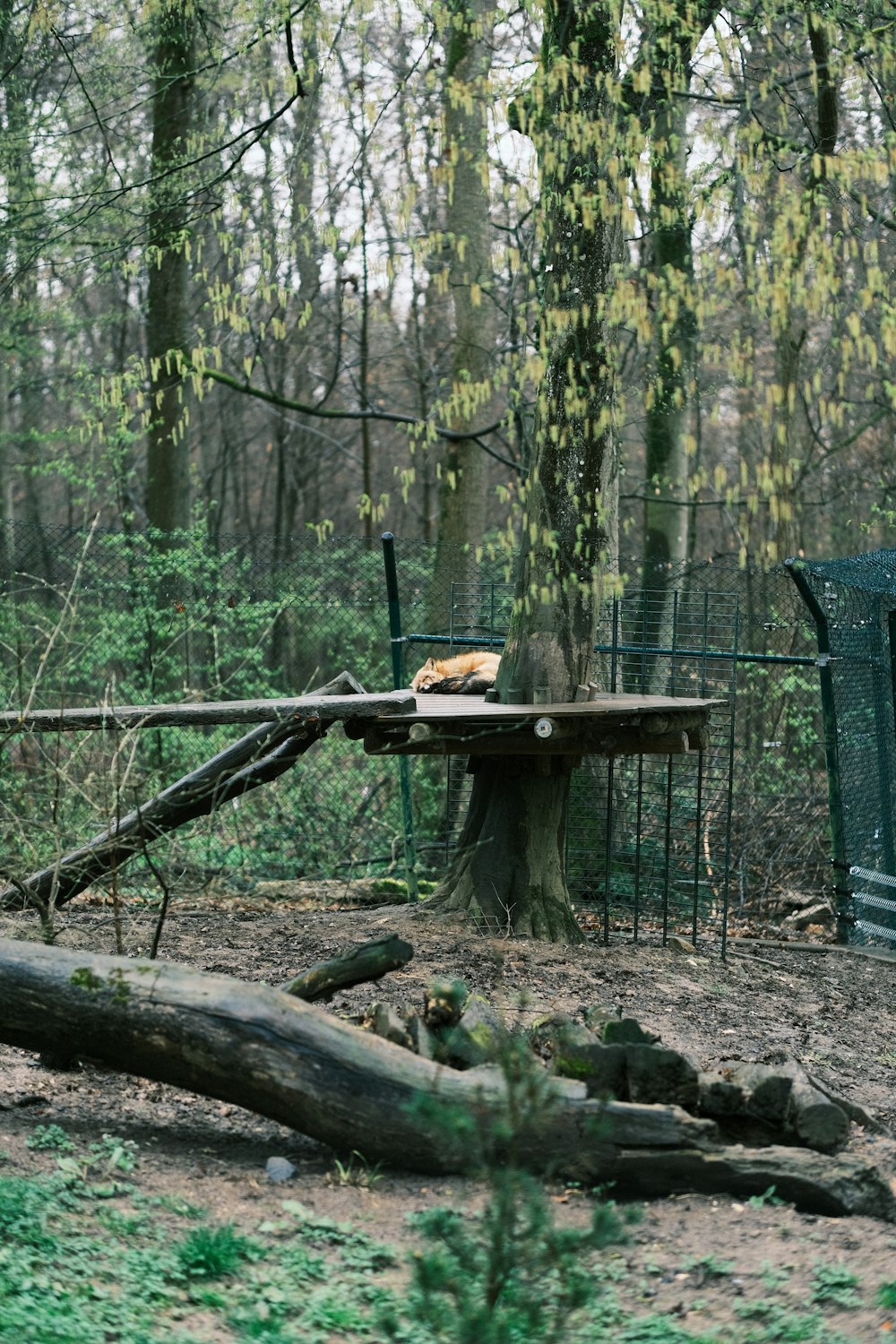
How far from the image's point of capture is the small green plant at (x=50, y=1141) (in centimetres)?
396

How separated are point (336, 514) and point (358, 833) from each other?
24.6 metres

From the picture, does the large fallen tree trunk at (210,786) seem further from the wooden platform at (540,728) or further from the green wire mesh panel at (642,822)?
the green wire mesh panel at (642,822)

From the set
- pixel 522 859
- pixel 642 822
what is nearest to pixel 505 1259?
pixel 522 859

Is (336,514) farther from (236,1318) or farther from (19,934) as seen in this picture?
(236,1318)

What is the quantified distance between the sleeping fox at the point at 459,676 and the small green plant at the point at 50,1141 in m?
3.65

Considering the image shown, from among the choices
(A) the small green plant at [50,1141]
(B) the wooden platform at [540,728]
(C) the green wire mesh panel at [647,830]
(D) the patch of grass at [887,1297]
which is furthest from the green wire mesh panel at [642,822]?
(D) the patch of grass at [887,1297]

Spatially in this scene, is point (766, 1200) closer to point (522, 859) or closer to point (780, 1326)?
point (780, 1326)

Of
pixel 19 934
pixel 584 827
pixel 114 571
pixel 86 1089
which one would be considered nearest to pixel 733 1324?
pixel 86 1089

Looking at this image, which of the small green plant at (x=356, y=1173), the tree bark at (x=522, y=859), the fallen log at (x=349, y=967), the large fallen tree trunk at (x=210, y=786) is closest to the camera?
the small green plant at (x=356, y=1173)

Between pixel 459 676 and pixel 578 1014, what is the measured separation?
2.39 meters

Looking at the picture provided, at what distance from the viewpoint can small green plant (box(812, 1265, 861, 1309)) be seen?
3.17 metres

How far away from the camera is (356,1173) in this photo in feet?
12.9

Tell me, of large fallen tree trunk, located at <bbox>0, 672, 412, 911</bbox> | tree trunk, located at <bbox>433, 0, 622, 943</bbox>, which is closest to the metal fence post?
large fallen tree trunk, located at <bbox>0, 672, 412, 911</bbox>

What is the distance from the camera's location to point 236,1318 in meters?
3.03
